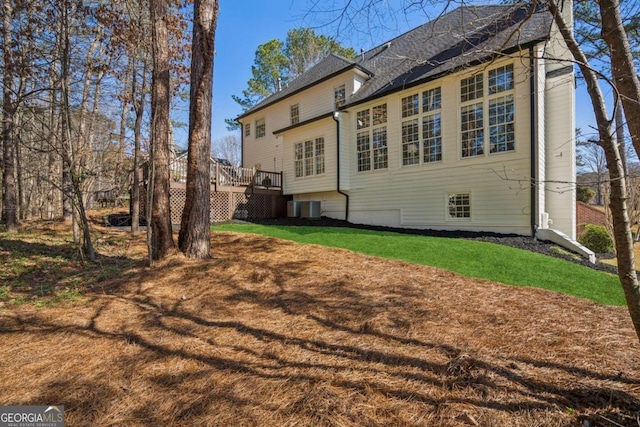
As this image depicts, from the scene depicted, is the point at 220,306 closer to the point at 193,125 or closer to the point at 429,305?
the point at 429,305

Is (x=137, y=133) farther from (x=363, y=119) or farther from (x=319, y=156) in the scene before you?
(x=363, y=119)

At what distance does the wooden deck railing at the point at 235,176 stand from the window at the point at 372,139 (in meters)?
4.70

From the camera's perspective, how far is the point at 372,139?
11734 mm

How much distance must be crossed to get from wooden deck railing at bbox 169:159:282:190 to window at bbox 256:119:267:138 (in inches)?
149

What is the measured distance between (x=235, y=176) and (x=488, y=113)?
10.1 metres

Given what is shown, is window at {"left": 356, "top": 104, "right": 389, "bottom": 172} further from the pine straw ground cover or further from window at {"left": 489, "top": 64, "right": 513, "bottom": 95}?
the pine straw ground cover

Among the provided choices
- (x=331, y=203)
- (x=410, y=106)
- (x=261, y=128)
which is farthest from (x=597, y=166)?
(x=261, y=128)

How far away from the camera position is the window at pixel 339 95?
13133mm

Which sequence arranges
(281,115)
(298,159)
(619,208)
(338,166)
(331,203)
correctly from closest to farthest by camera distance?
1. (619,208)
2. (338,166)
3. (331,203)
4. (298,159)
5. (281,115)

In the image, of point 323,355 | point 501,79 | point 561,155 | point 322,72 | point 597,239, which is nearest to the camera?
point 323,355

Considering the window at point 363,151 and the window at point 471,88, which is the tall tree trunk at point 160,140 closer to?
the window at point 363,151

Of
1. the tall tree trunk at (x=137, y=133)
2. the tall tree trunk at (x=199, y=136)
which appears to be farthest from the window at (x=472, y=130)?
the tall tree trunk at (x=137, y=133)

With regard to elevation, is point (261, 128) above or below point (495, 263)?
above

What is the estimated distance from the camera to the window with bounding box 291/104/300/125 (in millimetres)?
15328
